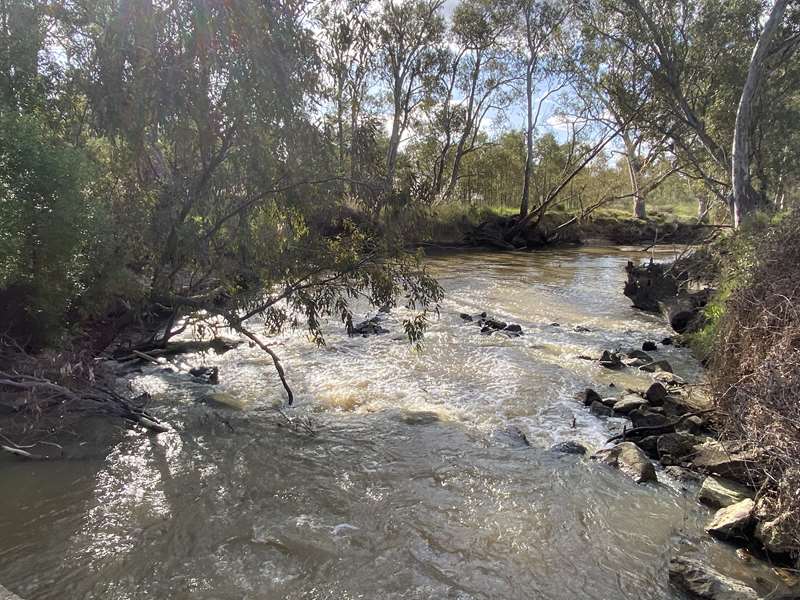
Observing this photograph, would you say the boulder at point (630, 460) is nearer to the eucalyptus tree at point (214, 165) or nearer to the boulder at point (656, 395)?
the boulder at point (656, 395)

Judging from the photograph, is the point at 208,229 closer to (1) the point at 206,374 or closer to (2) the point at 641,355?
(1) the point at 206,374

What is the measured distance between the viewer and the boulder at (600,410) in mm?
7797

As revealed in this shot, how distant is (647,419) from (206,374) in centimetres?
707

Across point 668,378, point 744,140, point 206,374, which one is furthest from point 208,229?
point 744,140

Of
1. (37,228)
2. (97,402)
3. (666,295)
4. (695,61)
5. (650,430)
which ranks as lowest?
(650,430)

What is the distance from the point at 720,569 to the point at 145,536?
5.03 metres

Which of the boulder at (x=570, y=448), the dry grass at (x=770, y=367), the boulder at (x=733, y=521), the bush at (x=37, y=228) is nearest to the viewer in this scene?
the dry grass at (x=770, y=367)

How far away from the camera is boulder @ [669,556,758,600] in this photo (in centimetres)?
395

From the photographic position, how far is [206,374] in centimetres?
900

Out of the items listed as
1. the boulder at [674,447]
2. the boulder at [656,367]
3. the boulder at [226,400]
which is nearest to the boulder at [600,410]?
the boulder at [674,447]

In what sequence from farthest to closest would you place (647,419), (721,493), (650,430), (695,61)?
(695,61), (647,419), (650,430), (721,493)

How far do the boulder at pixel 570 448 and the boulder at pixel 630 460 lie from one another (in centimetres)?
21

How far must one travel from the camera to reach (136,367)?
30.2ft

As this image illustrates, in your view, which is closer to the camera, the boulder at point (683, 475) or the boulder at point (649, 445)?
the boulder at point (683, 475)
